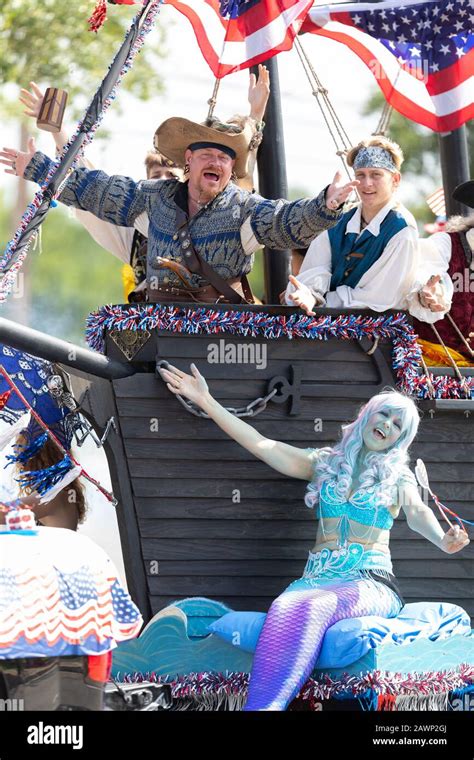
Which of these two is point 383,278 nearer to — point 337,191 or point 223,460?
point 337,191

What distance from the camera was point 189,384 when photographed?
17.5 feet

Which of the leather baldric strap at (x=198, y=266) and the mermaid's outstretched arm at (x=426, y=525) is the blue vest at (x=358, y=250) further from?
the mermaid's outstretched arm at (x=426, y=525)

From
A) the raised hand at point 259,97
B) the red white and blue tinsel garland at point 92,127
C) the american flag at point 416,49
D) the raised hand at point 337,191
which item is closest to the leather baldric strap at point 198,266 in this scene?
the raised hand at point 337,191

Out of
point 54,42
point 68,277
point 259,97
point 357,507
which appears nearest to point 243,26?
point 259,97

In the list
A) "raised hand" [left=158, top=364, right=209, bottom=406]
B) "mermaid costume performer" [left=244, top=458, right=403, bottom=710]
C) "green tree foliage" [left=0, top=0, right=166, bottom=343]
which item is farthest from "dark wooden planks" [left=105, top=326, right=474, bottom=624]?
"green tree foliage" [left=0, top=0, right=166, bottom=343]

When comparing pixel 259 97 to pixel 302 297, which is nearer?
pixel 302 297

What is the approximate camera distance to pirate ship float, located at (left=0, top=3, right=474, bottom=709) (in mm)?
5367

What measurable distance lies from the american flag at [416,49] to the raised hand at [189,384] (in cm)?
296

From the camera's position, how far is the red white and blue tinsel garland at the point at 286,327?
5406 mm

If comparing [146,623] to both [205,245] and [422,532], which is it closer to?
[422,532]

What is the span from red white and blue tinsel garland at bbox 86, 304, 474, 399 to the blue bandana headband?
72 cm

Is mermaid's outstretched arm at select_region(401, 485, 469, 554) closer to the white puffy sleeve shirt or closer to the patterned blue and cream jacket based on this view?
the white puffy sleeve shirt

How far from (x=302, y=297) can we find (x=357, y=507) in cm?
87
